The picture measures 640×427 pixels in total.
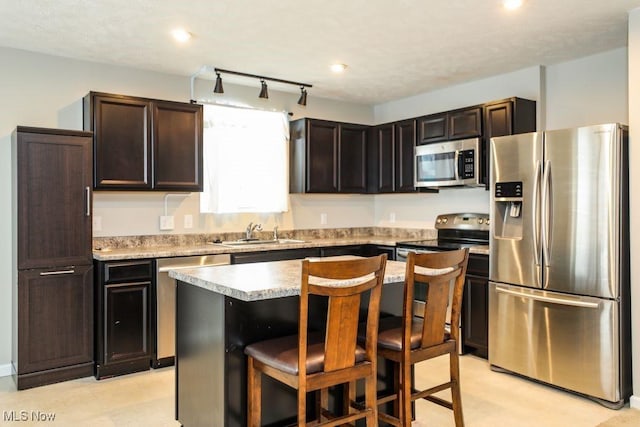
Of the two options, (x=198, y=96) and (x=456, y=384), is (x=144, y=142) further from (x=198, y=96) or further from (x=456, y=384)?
(x=456, y=384)

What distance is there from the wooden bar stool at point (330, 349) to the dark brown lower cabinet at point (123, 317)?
1.91 metres

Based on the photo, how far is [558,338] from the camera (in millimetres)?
3391

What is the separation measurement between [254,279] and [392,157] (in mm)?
3294

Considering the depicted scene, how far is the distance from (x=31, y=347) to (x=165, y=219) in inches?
59.0

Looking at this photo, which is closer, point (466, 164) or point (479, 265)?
point (479, 265)

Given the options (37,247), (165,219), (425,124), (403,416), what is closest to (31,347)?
(37,247)

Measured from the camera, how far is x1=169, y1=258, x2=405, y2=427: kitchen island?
2.23 m

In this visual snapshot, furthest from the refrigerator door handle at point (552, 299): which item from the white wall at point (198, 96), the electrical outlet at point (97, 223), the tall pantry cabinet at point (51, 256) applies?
the electrical outlet at point (97, 223)

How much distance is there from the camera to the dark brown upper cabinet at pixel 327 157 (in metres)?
Answer: 5.16

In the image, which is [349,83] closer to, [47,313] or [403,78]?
[403,78]

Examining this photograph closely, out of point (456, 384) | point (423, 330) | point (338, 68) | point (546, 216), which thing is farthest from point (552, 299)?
point (338, 68)

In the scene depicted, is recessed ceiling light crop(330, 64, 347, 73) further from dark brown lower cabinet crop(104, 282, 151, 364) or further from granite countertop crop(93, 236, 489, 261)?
dark brown lower cabinet crop(104, 282, 151, 364)

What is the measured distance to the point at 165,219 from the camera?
4531mm

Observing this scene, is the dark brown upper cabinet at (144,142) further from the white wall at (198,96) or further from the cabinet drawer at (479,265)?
the cabinet drawer at (479,265)
